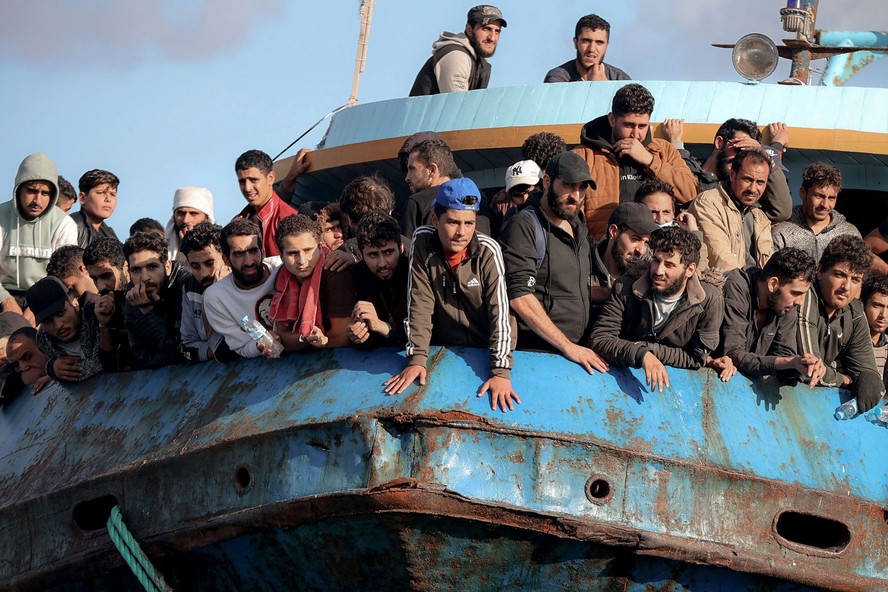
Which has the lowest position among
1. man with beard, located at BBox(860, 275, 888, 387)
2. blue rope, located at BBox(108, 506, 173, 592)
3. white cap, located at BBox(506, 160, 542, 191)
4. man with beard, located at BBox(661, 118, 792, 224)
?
blue rope, located at BBox(108, 506, 173, 592)

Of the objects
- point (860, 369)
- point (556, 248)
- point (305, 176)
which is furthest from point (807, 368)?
point (305, 176)

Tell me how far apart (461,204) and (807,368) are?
1.95 metres

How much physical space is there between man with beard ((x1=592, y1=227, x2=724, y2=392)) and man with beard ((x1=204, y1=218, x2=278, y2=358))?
170cm

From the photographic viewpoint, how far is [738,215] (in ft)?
28.8

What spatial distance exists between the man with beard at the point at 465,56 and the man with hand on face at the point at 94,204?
2363 mm

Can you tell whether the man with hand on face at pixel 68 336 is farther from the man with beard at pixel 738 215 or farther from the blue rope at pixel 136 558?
the man with beard at pixel 738 215

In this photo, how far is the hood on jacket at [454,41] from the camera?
11.0 m

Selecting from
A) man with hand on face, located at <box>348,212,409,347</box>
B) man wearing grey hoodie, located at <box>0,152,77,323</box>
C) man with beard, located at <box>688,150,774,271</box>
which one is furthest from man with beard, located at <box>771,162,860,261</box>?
man wearing grey hoodie, located at <box>0,152,77,323</box>

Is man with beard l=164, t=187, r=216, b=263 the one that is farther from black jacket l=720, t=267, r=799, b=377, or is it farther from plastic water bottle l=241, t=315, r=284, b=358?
black jacket l=720, t=267, r=799, b=377

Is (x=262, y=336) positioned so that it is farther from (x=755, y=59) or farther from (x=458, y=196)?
(x=755, y=59)

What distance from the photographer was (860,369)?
8211 millimetres

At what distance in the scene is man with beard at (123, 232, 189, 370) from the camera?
844 cm

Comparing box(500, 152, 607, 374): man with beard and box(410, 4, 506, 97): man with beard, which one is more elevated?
box(410, 4, 506, 97): man with beard

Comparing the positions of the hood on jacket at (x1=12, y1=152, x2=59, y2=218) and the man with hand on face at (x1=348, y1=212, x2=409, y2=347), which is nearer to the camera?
the man with hand on face at (x1=348, y1=212, x2=409, y2=347)
